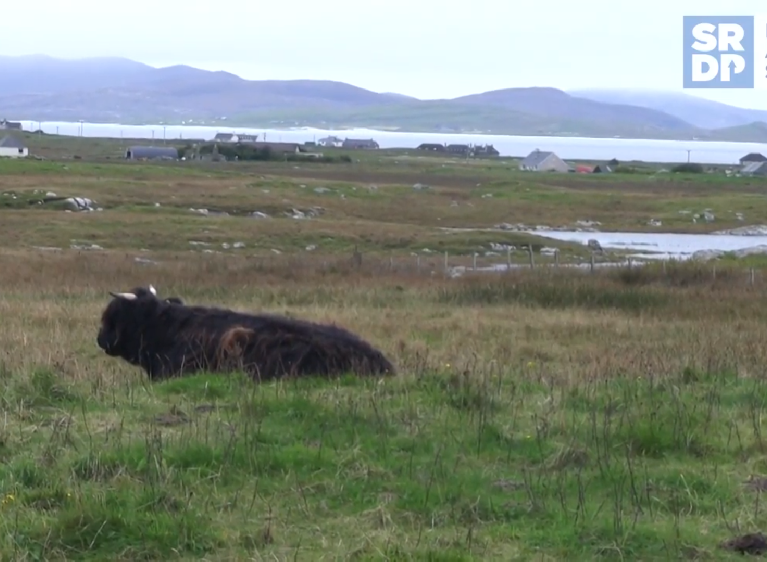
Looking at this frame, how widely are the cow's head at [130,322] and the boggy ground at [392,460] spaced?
231 millimetres

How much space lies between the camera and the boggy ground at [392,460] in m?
5.72

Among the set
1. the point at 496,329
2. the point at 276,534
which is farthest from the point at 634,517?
the point at 496,329

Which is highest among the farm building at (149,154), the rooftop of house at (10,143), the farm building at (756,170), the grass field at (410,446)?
the rooftop of house at (10,143)

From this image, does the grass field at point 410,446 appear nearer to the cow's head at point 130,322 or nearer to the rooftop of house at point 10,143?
the cow's head at point 130,322

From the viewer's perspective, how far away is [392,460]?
707 centimetres

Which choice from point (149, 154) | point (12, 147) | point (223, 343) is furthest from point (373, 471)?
point (12, 147)

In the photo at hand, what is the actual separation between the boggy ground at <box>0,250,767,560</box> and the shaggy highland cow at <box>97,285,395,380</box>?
14.2 inches

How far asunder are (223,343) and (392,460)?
4151 mm

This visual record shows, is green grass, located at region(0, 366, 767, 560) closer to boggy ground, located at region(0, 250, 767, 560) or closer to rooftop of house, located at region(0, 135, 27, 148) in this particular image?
boggy ground, located at region(0, 250, 767, 560)

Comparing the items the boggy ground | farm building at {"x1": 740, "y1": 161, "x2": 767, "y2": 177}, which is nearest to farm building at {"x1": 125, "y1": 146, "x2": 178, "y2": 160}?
farm building at {"x1": 740, "y1": 161, "x2": 767, "y2": 177}

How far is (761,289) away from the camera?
23562 mm

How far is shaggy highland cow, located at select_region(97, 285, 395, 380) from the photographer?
10438 millimetres

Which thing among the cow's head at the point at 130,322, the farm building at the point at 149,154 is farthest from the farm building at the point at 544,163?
the cow's head at the point at 130,322

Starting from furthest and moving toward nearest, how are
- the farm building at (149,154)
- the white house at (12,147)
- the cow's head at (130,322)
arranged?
1. the white house at (12,147)
2. the farm building at (149,154)
3. the cow's head at (130,322)
